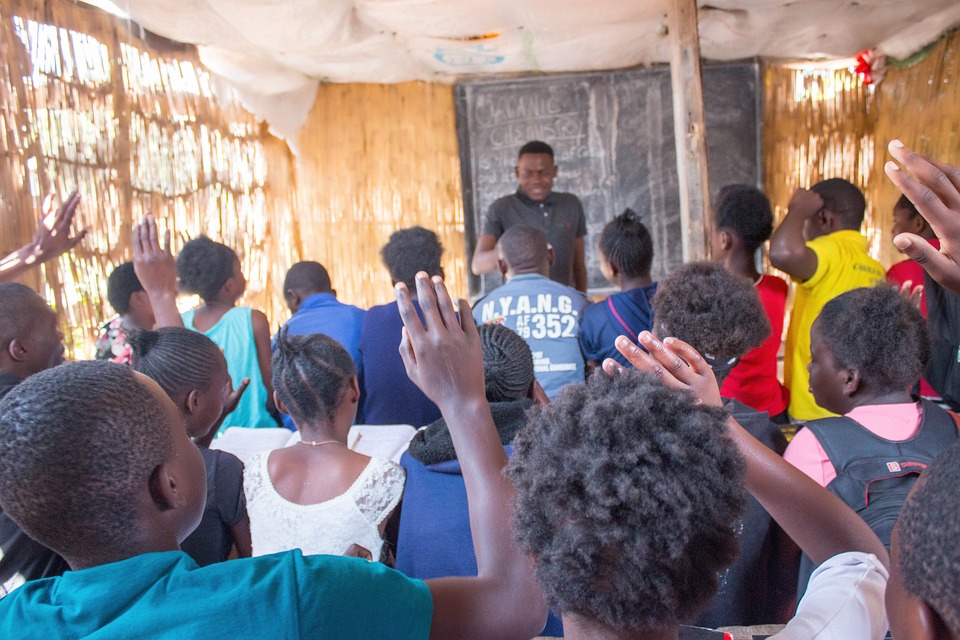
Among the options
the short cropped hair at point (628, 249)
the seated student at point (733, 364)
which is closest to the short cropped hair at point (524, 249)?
the short cropped hair at point (628, 249)

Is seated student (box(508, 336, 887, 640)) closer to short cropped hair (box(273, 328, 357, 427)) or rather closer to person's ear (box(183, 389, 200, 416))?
short cropped hair (box(273, 328, 357, 427))

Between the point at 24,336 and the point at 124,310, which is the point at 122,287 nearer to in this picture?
the point at 124,310

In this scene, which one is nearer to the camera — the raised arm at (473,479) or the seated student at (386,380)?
the raised arm at (473,479)

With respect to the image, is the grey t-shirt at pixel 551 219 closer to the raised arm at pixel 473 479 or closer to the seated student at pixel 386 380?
the seated student at pixel 386 380

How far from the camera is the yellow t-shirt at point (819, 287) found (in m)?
3.13

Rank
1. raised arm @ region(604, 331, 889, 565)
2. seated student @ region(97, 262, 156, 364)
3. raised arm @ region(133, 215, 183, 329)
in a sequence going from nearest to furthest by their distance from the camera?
raised arm @ region(604, 331, 889, 565) → raised arm @ region(133, 215, 183, 329) → seated student @ region(97, 262, 156, 364)

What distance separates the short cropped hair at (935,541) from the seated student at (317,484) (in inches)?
47.6

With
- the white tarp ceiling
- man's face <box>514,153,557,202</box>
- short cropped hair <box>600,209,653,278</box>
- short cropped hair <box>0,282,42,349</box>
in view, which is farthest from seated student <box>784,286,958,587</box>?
the white tarp ceiling

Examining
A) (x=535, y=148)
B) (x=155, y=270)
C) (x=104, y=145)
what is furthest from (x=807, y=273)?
(x=104, y=145)

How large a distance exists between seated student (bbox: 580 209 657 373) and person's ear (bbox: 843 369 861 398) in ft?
3.34

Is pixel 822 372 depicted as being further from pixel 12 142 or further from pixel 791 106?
pixel 791 106

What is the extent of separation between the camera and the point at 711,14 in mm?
5293

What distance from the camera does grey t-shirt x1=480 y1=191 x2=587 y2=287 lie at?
5.15m

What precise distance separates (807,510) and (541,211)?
4073 mm
